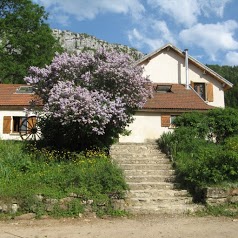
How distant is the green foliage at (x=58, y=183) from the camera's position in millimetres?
9406

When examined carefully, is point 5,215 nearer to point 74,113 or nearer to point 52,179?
point 52,179

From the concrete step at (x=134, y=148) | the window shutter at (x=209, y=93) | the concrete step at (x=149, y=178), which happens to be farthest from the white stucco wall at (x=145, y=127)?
the concrete step at (x=149, y=178)

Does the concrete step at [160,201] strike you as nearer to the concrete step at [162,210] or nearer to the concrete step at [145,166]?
the concrete step at [162,210]

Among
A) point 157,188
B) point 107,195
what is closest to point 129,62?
point 157,188

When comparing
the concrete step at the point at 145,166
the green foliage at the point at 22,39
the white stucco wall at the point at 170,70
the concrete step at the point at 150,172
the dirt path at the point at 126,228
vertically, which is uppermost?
the green foliage at the point at 22,39

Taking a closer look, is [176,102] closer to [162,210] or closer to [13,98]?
[13,98]

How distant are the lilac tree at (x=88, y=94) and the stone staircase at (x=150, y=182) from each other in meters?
1.28

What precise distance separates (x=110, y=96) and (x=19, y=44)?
83.5 ft

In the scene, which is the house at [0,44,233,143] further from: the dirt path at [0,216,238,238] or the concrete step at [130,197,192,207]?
the dirt path at [0,216,238,238]

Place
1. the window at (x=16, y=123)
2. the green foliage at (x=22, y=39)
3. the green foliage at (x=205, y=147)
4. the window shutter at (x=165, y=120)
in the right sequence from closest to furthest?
1. the green foliage at (x=205, y=147)
2. the window shutter at (x=165, y=120)
3. the window at (x=16, y=123)
4. the green foliage at (x=22, y=39)

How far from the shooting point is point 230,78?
7544 centimetres

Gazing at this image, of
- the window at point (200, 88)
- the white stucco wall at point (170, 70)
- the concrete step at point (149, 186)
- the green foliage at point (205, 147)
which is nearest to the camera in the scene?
the green foliage at point (205, 147)

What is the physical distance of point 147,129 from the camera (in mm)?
23141

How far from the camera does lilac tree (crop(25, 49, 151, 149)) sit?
12992mm
